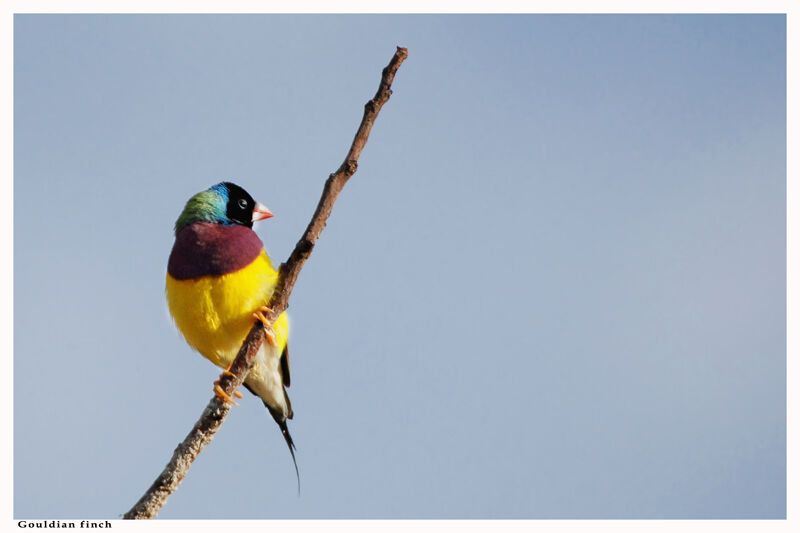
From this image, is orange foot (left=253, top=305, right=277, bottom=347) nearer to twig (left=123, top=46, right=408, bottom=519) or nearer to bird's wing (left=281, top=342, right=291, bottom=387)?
twig (left=123, top=46, right=408, bottom=519)

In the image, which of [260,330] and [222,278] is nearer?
[260,330]

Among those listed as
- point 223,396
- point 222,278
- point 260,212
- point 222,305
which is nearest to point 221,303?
point 222,305

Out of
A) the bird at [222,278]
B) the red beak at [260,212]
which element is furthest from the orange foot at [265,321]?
the red beak at [260,212]

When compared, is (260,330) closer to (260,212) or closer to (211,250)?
(211,250)

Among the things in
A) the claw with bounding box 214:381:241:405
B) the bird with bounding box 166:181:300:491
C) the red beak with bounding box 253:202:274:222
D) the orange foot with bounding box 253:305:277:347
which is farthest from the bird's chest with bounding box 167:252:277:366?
the claw with bounding box 214:381:241:405

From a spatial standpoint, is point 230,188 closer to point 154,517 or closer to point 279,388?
point 279,388

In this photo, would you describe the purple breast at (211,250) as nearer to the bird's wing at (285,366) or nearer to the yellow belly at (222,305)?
the yellow belly at (222,305)
